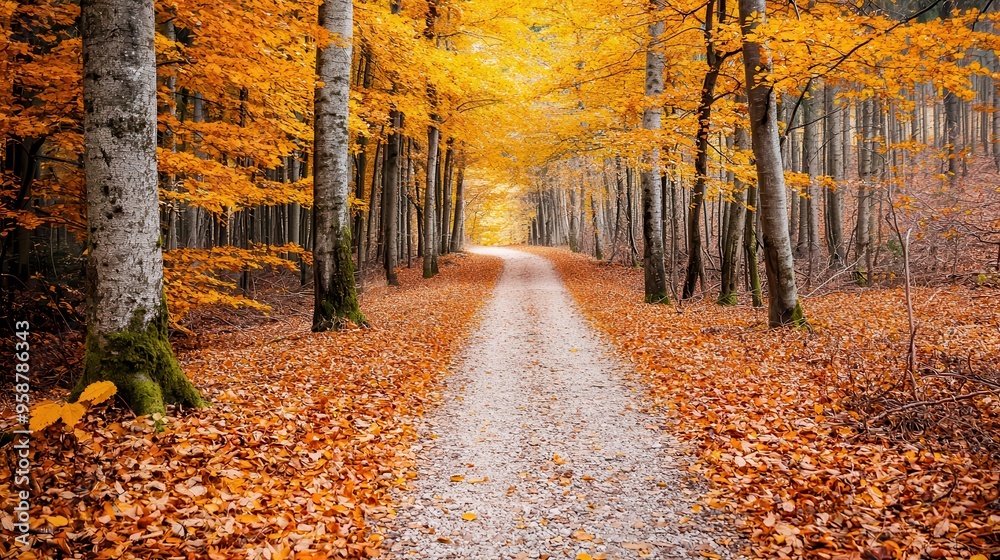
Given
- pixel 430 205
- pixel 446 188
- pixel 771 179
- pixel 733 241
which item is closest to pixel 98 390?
pixel 771 179

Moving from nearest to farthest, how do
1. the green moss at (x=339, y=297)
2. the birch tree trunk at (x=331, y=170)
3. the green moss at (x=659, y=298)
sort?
1. the birch tree trunk at (x=331, y=170)
2. the green moss at (x=339, y=297)
3. the green moss at (x=659, y=298)

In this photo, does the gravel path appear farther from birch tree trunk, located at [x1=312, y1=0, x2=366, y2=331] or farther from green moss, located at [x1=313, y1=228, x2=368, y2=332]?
birch tree trunk, located at [x1=312, y1=0, x2=366, y2=331]

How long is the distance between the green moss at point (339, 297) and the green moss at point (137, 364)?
16.0 ft

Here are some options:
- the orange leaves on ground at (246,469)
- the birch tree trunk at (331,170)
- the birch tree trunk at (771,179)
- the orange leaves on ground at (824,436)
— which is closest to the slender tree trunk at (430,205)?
the birch tree trunk at (331,170)

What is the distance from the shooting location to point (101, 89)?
450 cm

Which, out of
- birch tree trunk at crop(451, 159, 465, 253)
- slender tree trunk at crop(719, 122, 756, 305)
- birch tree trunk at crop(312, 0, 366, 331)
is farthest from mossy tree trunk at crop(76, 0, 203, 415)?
birch tree trunk at crop(451, 159, 465, 253)

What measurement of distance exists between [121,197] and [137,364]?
4.96 feet

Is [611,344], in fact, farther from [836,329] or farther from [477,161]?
[477,161]

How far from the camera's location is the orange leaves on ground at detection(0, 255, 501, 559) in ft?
11.0

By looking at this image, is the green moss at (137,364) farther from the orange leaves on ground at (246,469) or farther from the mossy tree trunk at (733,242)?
the mossy tree trunk at (733,242)

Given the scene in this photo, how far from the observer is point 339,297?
10.1 meters

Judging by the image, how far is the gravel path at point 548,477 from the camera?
379 centimetres

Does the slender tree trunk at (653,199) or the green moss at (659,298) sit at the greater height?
the slender tree trunk at (653,199)

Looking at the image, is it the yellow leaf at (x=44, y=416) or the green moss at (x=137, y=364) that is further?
the green moss at (x=137, y=364)
